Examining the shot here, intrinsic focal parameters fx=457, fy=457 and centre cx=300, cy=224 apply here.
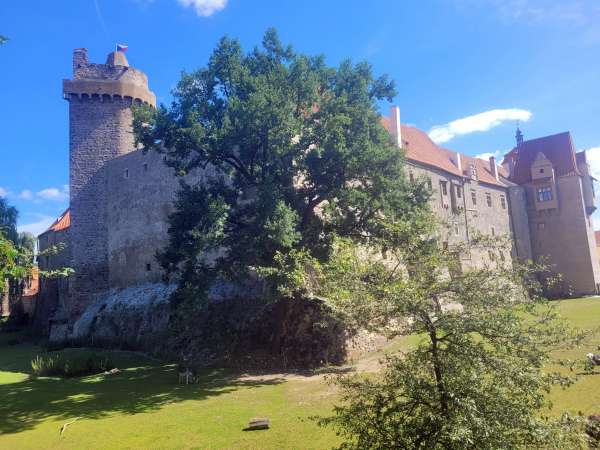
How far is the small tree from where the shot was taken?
5219mm

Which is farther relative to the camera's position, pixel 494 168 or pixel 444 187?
pixel 494 168

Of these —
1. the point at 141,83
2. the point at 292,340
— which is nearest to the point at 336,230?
the point at 292,340

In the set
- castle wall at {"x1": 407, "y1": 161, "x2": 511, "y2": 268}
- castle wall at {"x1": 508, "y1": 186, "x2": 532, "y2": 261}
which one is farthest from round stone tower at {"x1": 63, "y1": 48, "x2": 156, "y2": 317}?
castle wall at {"x1": 508, "y1": 186, "x2": 532, "y2": 261}

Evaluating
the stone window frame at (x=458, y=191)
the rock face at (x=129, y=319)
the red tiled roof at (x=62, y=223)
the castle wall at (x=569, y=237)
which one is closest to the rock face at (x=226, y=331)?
the rock face at (x=129, y=319)

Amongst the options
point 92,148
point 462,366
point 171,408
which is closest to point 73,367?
point 171,408

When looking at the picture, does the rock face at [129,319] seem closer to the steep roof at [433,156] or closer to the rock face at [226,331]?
the rock face at [226,331]

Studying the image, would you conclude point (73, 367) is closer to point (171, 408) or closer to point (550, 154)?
point (171, 408)

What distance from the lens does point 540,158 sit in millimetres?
39906

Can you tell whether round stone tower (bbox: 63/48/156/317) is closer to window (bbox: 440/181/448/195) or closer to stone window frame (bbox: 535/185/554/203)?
window (bbox: 440/181/448/195)

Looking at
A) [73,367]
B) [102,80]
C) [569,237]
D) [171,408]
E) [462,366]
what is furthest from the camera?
[569,237]

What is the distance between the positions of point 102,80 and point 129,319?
15.4m

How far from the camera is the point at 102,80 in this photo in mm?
29266

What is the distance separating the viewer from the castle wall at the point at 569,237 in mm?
37000

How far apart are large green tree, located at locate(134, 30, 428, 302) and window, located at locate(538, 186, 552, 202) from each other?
27541 millimetres
